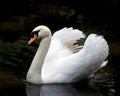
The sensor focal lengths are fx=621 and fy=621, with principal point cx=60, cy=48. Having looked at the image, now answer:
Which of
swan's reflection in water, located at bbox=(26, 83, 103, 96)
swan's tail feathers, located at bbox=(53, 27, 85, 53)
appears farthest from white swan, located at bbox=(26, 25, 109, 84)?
swan's tail feathers, located at bbox=(53, 27, 85, 53)

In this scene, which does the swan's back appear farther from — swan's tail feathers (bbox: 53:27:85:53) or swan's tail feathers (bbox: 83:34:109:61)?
swan's tail feathers (bbox: 53:27:85:53)

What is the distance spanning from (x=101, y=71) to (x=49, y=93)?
180 cm

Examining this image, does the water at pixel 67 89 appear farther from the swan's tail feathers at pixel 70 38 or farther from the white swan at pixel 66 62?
the swan's tail feathers at pixel 70 38

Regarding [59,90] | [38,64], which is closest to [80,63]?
[59,90]

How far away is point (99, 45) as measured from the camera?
11.6 metres

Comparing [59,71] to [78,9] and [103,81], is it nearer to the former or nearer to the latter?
[103,81]

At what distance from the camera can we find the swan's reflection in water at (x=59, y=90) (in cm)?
1123

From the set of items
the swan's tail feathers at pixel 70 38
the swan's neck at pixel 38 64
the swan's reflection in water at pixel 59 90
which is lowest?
the swan's reflection in water at pixel 59 90

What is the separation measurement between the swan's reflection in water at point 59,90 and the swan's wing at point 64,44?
712 mm

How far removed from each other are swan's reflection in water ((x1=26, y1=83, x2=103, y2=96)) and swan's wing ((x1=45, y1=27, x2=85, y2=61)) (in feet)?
2.34

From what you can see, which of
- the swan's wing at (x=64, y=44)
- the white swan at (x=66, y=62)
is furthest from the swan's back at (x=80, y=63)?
the swan's wing at (x=64, y=44)

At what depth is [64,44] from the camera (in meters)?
12.5

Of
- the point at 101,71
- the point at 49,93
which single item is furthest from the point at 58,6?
the point at 49,93

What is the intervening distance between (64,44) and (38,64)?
1001 millimetres
